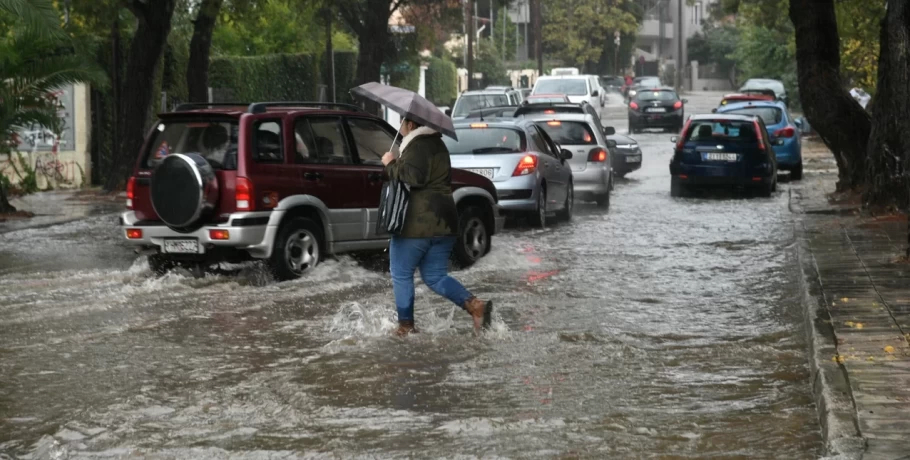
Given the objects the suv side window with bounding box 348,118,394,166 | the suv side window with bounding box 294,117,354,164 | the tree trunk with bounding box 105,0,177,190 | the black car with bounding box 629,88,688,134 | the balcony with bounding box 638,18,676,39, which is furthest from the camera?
the balcony with bounding box 638,18,676,39

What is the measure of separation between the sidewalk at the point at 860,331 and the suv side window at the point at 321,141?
177 inches

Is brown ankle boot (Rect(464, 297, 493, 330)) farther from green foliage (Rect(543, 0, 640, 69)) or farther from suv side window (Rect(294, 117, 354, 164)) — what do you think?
green foliage (Rect(543, 0, 640, 69))

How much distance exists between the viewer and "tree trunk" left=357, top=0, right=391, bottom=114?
3434 cm

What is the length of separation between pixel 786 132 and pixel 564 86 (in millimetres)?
21916

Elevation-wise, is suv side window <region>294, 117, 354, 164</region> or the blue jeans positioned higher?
suv side window <region>294, 117, 354, 164</region>

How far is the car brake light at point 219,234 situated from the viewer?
1237 cm

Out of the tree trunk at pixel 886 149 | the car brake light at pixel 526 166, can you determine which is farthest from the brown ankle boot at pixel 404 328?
the tree trunk at pixel 886 149

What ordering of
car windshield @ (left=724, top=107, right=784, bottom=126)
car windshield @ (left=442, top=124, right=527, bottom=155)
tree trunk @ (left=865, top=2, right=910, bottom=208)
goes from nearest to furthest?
tree trunk @ (left=865, top=2, right=910, bottom=208) → car windshield @ (left=442, top=124, right=527, bottom=155) → car windshield @ (left=724, top=107, right=784, bottom=126)

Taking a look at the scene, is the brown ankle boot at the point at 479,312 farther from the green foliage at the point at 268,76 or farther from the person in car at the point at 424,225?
the green foliage at the point at 268,76

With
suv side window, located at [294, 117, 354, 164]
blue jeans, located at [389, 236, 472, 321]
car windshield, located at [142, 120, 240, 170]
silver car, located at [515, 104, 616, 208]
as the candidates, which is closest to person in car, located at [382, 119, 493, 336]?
blue jeans, located at [389, 236, 472, 321]

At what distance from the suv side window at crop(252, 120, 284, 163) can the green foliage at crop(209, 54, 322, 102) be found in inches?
777

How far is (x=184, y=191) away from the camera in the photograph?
12.2m

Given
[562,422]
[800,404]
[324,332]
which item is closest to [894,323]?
[800,404]

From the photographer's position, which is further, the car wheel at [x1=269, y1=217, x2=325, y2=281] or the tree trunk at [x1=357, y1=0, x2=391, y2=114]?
the tree trunk at [x1=357, y1=0, x2=391, y2=114]
